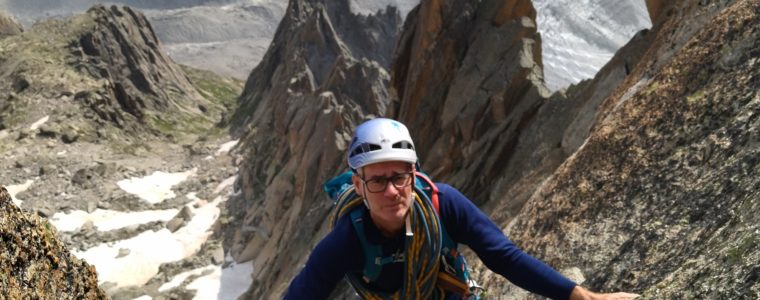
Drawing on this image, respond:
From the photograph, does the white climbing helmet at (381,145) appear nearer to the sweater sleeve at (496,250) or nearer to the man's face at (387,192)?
the man's face at (387,192)

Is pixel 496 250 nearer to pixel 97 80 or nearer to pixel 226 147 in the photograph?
pixel 226 147

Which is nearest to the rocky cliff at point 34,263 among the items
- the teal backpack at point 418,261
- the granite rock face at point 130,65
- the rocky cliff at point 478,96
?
the teal backpack at point 418,261

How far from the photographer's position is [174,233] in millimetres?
61031

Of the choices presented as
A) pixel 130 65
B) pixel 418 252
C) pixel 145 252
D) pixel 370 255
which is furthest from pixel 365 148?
pixel 130 65

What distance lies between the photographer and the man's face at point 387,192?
20.2 feet

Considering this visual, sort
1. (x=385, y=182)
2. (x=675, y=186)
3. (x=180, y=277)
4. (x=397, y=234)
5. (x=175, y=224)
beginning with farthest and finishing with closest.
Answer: (x=175, y=224) < (x=180, y=277) < (x=675, y=186) < (x=397, y=234) < (x=385, y=182)

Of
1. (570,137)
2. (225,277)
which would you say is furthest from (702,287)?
(225,277)

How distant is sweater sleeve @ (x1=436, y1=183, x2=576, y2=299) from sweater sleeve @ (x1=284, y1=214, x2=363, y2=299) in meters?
1.18

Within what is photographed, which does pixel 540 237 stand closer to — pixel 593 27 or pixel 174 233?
pixel 174 233

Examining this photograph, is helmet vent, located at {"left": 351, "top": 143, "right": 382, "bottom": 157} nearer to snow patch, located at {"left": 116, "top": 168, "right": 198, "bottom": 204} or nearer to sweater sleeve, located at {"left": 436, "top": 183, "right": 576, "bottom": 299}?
sweater sleeve, located at {"left": 436, "top": 183, "right": 576, "bottom": 299}

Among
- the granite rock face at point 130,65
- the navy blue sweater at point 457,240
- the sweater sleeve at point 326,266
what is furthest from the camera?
the granite rock face at point 130,65

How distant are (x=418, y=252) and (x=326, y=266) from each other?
104 cm

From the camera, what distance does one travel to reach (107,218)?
66.2 metres

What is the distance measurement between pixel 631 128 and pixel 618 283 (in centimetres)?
429
